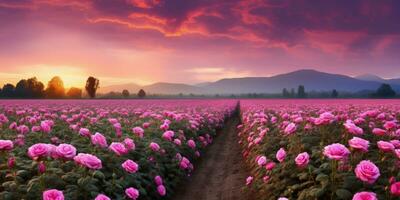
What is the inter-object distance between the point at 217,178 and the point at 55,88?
3334 inches

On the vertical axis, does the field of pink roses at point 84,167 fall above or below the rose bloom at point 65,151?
below

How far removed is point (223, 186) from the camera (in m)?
9.95

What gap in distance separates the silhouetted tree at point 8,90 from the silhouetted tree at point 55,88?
284 inches

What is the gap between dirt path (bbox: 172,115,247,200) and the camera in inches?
357

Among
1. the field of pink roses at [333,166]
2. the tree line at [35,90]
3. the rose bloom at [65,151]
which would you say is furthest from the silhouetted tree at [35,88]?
the rose bloom at [65,151]

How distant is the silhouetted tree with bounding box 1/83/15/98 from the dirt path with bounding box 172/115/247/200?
A: 7220 centimetres

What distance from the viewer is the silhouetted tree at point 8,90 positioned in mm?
78000

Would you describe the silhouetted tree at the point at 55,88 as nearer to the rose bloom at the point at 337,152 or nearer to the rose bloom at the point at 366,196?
the rose bloom at the point at 337,152

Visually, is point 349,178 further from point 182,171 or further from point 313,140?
point 182,171

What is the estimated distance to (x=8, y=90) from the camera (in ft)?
261

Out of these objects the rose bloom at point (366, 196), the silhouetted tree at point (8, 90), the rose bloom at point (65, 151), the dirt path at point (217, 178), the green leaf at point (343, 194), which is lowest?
the dirt path at point (217, 178)

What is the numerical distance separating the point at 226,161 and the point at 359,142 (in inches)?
345

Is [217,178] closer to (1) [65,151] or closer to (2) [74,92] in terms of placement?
(1) [65,151]

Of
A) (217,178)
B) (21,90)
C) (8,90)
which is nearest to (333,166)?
(217,178)
